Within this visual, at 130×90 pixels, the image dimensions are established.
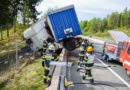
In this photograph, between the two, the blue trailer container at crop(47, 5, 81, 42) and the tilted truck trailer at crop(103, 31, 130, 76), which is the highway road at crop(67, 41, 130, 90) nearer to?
the tilted truck trailer at crop(103, 31, 130, 76)

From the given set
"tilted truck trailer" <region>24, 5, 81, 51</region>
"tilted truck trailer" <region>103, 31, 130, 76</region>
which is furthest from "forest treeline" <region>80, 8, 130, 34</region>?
"tilted truck trailer" <region>103, 31, 130, 76</region>

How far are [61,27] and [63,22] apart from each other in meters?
0.44

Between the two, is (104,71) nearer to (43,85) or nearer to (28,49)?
(43,85)

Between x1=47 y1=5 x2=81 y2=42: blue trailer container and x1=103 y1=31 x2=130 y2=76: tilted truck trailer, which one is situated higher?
x1=47 y1=5 x2=81 y2=42: blue trailer container

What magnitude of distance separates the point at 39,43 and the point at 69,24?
4.01 metres

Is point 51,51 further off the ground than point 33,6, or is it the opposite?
point 33,6

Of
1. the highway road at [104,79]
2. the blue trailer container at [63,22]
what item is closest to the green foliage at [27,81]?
the highway road at [104,79]

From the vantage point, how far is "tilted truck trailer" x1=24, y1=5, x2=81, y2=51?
27.2 metres

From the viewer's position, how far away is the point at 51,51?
1522cm

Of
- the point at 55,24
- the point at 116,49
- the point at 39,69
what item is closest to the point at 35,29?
the point at 55,24

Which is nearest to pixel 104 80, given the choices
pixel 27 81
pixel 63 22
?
pixel 27 81

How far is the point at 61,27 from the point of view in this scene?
27344 millimetres

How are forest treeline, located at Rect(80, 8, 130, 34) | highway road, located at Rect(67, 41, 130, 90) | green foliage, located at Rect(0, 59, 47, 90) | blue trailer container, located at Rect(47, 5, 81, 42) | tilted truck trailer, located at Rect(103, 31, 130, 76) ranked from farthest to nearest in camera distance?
forest treeline, located at Rect(80, 8, 130, 34) → blue trailer container, located at Rect(47, 5, 81, 42) → tilted truck trailer, located at Rect(103, 31, 130, 76) → green foliage, located at Rect(0, 59, 47, 90) → highway road, located at Rect(67, 41, 130, 90)

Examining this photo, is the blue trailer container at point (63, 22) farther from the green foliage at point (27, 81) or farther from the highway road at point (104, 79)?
the green foliage at point (27, 81)
